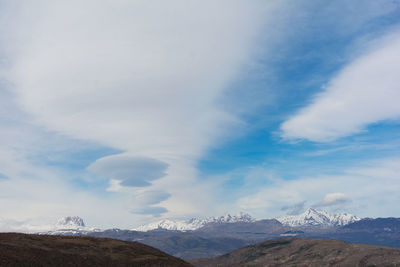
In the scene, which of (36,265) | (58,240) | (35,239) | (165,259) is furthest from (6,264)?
(165,259)

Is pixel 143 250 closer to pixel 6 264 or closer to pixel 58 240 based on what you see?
pixel 58 240

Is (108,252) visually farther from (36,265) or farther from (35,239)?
(36,265)

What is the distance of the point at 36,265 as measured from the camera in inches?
1790

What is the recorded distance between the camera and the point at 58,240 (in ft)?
212

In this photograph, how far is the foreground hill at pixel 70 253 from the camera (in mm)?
47444

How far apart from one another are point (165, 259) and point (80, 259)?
1901cm

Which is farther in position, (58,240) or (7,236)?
(58,240)

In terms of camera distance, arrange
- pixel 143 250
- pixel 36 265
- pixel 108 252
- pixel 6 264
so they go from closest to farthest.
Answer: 1. pixel 6 264
2. pixel 36 265
3. pixel 108 252
4. pixel 143 250

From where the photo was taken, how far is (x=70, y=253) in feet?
186

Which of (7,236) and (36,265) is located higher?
(7,236)

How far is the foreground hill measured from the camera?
156 feet

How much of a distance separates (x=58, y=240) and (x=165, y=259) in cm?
2222

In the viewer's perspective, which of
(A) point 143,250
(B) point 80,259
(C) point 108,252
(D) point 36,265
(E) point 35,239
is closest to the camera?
(D) point 36,265

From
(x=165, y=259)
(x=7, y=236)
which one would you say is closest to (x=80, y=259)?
(x=7, y=236)
